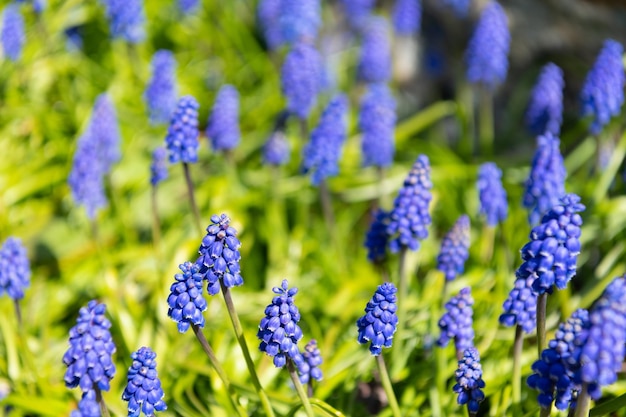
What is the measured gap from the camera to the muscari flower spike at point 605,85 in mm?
6094

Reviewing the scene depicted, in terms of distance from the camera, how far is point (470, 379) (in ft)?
13.0

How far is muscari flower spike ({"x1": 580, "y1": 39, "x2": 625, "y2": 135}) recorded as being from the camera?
609 cm

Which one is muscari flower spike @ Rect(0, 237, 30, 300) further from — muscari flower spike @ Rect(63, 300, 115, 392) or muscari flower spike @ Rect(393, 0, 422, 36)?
muscari flower spike @ Rect(393, 0, 422, 36)

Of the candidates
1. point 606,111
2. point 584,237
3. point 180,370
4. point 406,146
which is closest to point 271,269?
point 180,370

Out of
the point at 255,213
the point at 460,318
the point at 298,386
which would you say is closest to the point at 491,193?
the point at 460,318

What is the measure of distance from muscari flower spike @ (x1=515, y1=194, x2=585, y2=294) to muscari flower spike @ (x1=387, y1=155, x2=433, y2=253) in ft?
4.01

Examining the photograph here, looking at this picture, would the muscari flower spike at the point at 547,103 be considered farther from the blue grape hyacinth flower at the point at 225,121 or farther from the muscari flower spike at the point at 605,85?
the blue grape hyacinth flower at the point at 225,121

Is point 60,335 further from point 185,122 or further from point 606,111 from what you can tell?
point 606,111

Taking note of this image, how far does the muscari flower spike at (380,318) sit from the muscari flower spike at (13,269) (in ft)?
8.86

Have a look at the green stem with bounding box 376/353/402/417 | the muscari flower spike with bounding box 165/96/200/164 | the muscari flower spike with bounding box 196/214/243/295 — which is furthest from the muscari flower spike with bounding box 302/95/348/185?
the muscari flower spike with bounding box 196/214/243/295

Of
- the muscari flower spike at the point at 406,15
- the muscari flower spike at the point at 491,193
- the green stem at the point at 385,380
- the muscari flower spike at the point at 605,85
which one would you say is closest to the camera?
the green stem at the point at 385,380

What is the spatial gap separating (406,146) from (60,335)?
171 inches

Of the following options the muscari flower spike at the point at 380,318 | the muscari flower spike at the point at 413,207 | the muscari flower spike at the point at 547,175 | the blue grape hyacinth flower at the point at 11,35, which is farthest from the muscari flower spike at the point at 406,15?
the muscari flower spike at the point at 380,318

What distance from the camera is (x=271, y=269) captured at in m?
7.34
